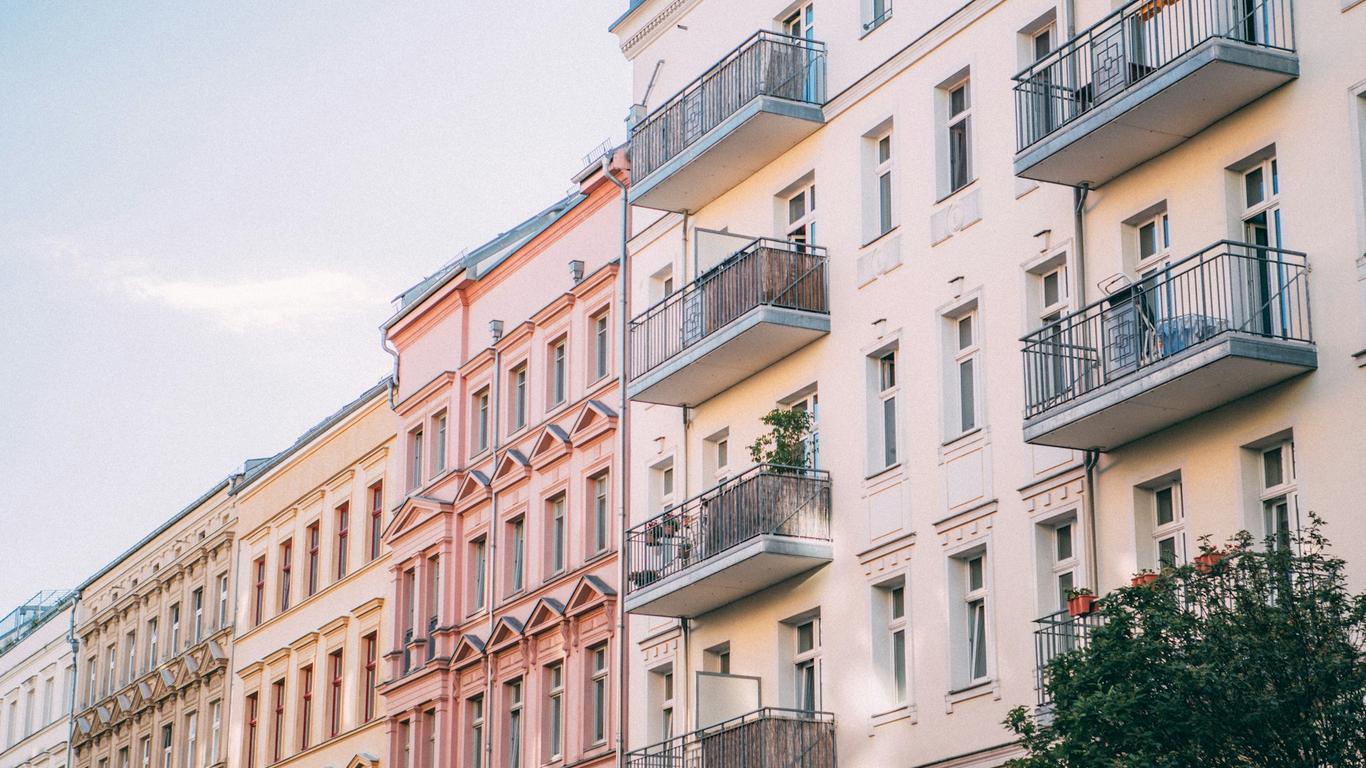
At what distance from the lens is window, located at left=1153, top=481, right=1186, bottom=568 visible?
25.2 m

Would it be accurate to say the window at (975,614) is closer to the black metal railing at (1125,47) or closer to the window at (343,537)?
the black metal railing at (1125,47)

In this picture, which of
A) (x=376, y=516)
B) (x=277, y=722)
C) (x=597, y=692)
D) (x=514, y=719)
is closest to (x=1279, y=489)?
(x=597, y=692)

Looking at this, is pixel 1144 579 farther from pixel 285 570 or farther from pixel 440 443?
pixel 285 570

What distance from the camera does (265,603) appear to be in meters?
53.4

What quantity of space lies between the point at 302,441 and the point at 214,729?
7894mm

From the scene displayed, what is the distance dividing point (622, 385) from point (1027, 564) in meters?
12.3

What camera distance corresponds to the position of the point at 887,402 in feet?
103

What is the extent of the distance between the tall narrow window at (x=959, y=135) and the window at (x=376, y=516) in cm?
2049

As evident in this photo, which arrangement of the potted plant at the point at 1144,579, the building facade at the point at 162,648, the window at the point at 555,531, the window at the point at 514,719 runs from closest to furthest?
the potted plant at the point at 1144,579
the window at the point at 555,531
the window at the point at 514,719
the building facade at the point at 162,648

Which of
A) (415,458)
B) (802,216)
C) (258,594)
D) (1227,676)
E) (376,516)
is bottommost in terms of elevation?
(1227,676)

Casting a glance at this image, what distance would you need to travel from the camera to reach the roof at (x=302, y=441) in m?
49.0

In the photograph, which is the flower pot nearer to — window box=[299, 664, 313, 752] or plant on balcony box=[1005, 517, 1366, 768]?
plant on balcony box=[1005, 517, 1366, 768]

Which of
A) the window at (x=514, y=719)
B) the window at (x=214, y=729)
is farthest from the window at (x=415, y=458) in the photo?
the window at (x=214, y=729)

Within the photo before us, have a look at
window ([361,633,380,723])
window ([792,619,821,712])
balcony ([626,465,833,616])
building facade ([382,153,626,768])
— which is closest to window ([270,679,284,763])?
window ([361,633,380,723])
